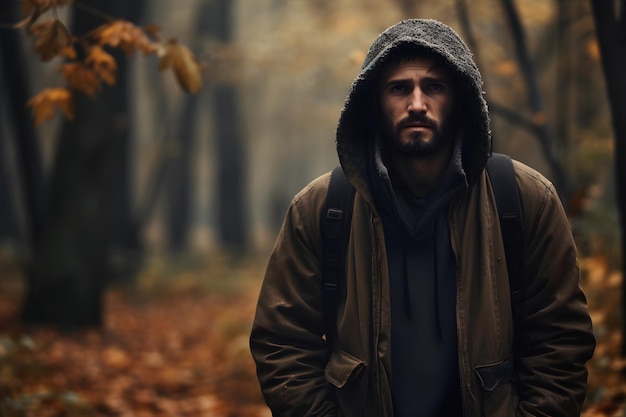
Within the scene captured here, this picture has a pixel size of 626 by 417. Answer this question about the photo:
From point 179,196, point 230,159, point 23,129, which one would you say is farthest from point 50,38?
point 179,196

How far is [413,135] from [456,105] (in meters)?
0.27

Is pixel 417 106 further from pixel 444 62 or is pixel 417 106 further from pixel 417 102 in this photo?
pixel 444 62

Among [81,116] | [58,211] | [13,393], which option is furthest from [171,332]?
[13,393]

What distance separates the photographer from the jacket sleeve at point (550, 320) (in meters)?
2.98

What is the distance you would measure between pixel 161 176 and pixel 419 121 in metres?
19.2

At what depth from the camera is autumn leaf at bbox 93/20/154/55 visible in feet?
16.9

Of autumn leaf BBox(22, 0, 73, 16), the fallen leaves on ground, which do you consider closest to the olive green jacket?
autumn leaf BBox(22, 0, 73, 16)

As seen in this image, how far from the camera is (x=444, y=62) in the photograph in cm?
312

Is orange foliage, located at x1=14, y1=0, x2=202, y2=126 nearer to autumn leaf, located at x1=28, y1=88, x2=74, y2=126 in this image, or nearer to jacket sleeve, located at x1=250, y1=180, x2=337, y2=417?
autumn leaf, located at x1=28, y1=88, x2=74, y2=126

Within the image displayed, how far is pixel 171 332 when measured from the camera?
40.6 ft

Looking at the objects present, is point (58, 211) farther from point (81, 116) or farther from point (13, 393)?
point (13, 393)

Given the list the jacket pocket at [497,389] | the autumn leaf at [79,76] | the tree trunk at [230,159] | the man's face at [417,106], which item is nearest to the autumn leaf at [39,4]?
the autumn leaf at [79,76]

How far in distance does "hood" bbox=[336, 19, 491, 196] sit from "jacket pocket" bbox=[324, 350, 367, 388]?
0.63 metres

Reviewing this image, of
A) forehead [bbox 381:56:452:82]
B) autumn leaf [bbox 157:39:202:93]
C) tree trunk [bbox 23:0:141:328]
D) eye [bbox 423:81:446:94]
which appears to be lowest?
tree trunk [bbox 23:0:141:328]
